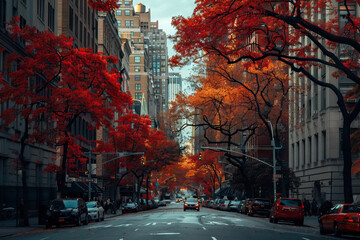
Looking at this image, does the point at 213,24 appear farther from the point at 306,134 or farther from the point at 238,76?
the point at 306,134

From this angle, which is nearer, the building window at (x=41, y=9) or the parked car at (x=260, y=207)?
the building window at (x=41, y=9)

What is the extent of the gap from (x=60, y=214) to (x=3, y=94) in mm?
8300

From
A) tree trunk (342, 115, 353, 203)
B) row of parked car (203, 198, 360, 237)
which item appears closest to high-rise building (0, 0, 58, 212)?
row of parked car (203, 198, 360, 237)

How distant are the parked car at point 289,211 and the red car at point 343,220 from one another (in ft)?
35.7

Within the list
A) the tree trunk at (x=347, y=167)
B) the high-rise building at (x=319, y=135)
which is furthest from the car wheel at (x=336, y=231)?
the high-rise building at (x=319, y=135)

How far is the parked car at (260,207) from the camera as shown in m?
56.6

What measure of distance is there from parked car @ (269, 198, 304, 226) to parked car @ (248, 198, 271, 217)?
14.8m

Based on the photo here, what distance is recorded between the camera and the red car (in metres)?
25.3

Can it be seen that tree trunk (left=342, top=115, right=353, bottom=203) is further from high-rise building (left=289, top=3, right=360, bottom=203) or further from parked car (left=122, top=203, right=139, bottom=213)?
parked car (left=122, top=203, right=139, bottom=213)

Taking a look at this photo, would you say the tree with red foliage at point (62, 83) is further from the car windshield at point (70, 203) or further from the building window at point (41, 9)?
the building window at point (41, 9)

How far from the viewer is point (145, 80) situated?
17375 centimetres

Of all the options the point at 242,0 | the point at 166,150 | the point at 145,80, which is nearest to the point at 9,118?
the point at 242,0

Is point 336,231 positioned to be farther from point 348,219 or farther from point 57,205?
point 57,205

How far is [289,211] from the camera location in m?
40.7
